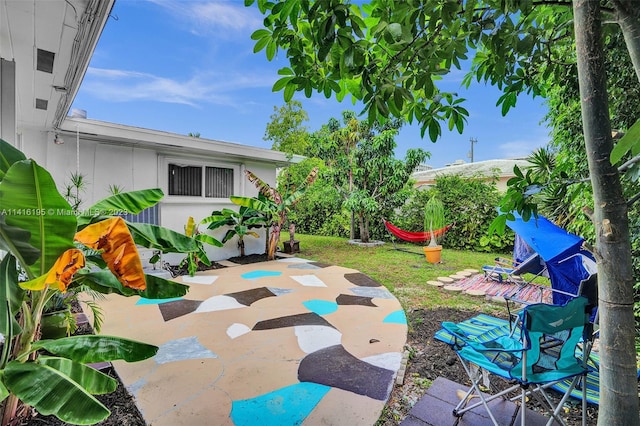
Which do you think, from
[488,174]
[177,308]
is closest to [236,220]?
[177,308]

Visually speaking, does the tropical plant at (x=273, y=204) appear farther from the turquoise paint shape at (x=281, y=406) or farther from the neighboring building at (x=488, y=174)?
the neighboring building at (x=488, y=174)

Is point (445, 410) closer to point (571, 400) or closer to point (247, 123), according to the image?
point (571, 400)

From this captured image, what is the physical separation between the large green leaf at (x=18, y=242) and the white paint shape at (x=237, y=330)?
102 inches

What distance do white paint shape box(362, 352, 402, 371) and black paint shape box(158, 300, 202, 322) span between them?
3027mm

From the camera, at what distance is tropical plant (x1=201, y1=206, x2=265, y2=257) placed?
8367 mm

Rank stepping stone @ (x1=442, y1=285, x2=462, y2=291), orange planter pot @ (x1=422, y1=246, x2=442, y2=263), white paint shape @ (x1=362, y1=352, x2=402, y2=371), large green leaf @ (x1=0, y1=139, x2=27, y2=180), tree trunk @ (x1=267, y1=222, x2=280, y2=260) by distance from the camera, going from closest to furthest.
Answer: large green leaf @ (x1=0, y1=139, x2=27, y2=180)
white paint shape @ (x1=362, y1=352, x2=402, y2=371)
stepping stone @ (x1=442, y1=285, x2=462, y2=291)
orange planter pot @ (x1=422, y1=246, x2=442, y2=263)
tree trunk @ (x1=267, y1=222, x2=280, y2=260)

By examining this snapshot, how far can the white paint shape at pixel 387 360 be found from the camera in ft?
10.4

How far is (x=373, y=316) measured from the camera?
4.64m

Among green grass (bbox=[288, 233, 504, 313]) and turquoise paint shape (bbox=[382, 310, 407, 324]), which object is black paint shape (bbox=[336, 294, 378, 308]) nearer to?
turquoise paint shape (bbox=[382, 310, 407, 324])

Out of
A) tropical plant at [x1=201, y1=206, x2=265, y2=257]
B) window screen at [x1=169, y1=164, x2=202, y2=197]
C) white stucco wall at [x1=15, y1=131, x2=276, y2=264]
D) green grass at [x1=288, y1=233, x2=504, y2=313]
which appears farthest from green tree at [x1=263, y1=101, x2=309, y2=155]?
window screen at [x1=169, y1=164, x2=202, y2=197]

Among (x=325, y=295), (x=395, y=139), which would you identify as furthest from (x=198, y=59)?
(x=325, y=295)

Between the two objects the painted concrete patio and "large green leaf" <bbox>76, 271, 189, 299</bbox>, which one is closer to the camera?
"large green leaf" <bbox>76, 271, 189, 299</bbox>

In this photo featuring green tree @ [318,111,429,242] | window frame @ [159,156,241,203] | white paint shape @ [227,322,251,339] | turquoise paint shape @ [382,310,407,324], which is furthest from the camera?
green tree @ [318,111,429,242]

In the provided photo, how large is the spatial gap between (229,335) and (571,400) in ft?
12.0
